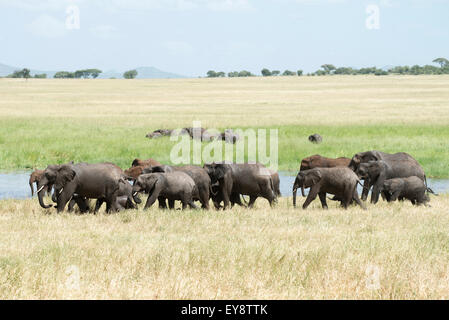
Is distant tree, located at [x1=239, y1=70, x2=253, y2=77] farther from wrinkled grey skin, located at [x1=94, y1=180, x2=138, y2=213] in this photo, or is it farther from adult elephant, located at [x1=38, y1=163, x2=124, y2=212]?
adult elephant, located at [x1=38, y1=163, x2=124, y2=212]

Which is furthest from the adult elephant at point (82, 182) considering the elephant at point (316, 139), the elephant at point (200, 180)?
the elephant at point (316, 139)

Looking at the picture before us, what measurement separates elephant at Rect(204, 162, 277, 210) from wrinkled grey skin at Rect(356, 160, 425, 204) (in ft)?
8.45

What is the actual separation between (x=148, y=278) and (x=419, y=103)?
208 ft

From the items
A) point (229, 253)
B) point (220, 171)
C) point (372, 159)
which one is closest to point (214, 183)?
point (220, 171)

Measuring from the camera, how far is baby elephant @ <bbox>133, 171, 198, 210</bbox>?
50.4ft

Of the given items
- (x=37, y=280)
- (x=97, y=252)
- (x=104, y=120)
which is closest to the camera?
(x=37, y=280)

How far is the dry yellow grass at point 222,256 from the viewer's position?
833 cm

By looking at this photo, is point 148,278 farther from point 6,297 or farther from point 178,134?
point 178,134

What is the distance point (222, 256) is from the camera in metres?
10.2

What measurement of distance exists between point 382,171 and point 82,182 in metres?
7.82

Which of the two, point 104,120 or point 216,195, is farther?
point 104,120
